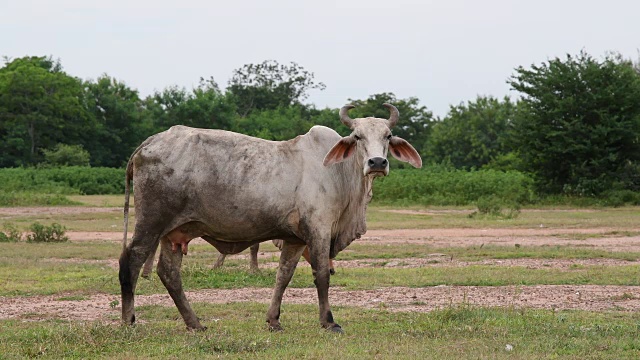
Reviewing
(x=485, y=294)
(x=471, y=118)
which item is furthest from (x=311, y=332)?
(x=471, y=118)

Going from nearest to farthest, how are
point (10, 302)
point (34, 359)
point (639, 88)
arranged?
1. point (34, 359)
2. point (10, 302)
3. point (639, 88)

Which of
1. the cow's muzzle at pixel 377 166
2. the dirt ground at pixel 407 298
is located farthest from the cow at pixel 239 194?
the dirt ground at pixel 407 298

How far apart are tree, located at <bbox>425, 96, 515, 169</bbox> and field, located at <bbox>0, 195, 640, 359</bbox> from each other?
40.2 meters

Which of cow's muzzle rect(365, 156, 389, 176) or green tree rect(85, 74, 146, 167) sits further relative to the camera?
green tree rect(85, 74, 146, 167)

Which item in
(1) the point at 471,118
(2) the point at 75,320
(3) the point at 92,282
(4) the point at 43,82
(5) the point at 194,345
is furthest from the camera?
(1) the point at 471,118

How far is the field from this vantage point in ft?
26.4

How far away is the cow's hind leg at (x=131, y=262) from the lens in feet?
29.9

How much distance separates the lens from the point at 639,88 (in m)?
34.3

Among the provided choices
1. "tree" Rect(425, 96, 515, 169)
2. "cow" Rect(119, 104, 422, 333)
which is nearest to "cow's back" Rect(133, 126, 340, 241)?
"cow" Rect(119, 104, 422, 333)

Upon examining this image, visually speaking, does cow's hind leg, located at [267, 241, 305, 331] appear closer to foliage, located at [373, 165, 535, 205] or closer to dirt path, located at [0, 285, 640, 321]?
dirt path, located at [0, 285, 640, 321]

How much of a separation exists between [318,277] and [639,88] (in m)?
27.7

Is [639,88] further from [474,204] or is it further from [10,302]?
[10,302]

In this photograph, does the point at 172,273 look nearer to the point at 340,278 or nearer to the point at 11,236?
the point at 340,278

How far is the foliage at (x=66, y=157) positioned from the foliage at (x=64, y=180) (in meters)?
3.38
